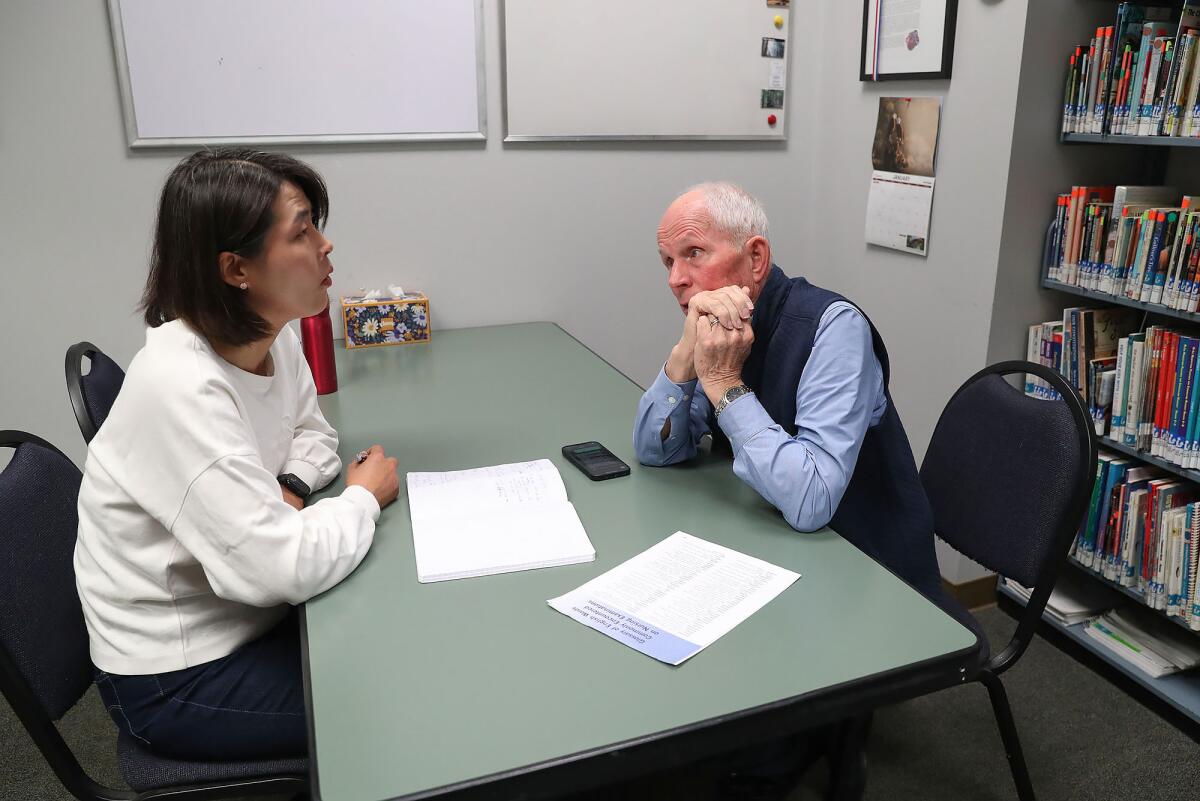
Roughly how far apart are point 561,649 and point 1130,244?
74.8 inches

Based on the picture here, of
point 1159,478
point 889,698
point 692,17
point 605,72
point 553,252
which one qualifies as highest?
point 692,17

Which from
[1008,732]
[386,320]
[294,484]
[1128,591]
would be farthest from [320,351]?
[1128,591]

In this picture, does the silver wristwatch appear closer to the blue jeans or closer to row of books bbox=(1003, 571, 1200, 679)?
the blue jeans

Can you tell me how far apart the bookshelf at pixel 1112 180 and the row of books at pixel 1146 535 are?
0.03m

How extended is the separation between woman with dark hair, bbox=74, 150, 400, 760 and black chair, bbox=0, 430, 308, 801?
0.10 feet

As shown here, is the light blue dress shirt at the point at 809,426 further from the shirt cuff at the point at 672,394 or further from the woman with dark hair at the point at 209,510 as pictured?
the woman with dark hair at the point at 209,510

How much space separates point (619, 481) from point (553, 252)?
1.48m

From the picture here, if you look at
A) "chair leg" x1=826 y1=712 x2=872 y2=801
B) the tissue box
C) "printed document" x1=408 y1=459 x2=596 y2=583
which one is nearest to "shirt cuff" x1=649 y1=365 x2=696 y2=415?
"printed document" x1=408 y1=459 x2=596 y2=583

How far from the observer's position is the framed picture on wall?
2375mm

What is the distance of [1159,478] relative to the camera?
2.19m

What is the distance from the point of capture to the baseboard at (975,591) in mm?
2600

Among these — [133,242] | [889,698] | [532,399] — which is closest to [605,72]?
[532,399]

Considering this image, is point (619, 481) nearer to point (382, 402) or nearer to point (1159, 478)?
point (382, 402)

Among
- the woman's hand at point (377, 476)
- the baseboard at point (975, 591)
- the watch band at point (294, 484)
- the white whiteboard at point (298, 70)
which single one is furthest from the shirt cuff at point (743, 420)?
the white whiteboard at point (298, 70)
